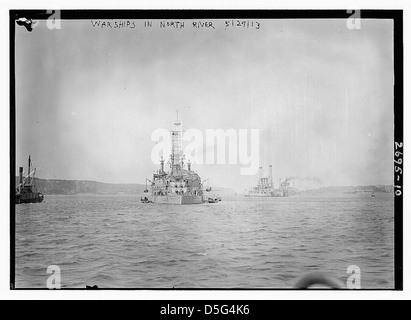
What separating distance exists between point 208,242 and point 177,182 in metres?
0.50

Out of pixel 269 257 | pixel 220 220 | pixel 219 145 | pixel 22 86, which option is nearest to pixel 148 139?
pixel 219 145

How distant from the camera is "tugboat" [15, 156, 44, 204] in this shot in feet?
11.1

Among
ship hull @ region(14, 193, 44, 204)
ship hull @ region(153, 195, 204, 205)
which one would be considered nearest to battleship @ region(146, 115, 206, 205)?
ship hull @ region(153, 195, 204, 205)

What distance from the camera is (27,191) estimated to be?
3398 mm

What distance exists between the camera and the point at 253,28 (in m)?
3.39

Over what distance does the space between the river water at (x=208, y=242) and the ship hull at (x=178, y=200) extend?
100 mm

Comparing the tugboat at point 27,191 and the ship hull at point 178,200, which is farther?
the ship hull at point 178,200

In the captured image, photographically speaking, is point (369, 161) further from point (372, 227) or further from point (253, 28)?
point (253, 28)

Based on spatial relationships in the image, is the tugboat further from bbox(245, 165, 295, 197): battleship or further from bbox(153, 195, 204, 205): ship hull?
bbox(245, 165, 295, 197): battleship

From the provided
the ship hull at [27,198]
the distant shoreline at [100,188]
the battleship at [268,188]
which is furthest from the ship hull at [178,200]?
the ship hull at [27,198]

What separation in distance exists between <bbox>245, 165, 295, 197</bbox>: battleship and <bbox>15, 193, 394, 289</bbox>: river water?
6cm

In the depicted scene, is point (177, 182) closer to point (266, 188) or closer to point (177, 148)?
point (177, 148)

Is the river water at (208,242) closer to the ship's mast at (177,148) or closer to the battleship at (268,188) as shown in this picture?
the battleship at (268,188)

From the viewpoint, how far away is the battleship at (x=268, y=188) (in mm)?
3390
